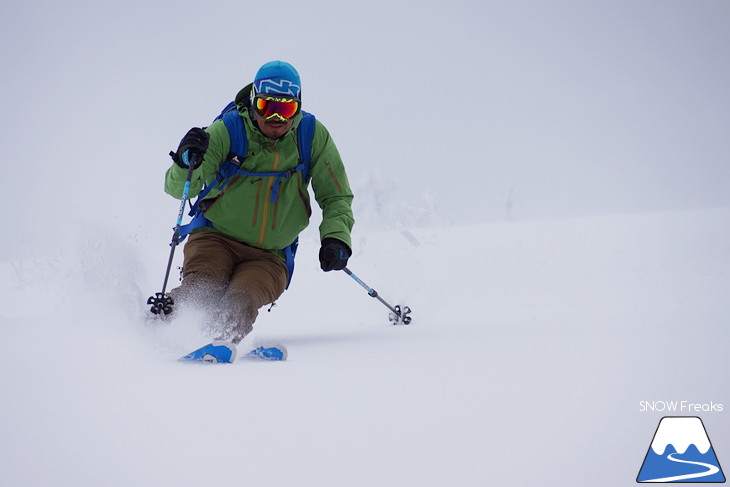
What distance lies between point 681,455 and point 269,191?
3369mm

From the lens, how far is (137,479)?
159cm

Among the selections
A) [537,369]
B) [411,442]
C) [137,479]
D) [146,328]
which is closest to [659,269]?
[537,369]

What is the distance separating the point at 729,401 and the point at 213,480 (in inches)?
71.5

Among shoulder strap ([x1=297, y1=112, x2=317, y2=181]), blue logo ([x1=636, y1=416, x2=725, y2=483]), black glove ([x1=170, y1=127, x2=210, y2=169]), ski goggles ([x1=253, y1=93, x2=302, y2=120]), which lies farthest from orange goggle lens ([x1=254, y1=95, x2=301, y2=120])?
blue logo ([x1=636, y1=416, x2=725, y2=483])

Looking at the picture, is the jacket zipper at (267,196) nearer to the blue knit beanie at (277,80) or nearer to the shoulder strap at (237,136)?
the shoulder strap at (237,136)

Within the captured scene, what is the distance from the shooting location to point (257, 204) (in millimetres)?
4605

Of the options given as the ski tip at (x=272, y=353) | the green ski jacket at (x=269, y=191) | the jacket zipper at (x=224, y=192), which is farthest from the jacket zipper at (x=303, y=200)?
the ski tip at (x=272, y=353)

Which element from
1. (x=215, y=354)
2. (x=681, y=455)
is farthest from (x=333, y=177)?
(x=681, y=455)

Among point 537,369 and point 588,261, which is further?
point 588,261

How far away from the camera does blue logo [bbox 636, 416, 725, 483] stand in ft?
5.45

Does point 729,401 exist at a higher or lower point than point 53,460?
higher

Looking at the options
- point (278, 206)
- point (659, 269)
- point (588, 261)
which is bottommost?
point (278, 206)

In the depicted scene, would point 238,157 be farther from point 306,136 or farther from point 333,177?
point 333,177

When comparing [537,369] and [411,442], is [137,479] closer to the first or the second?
[411,442]
